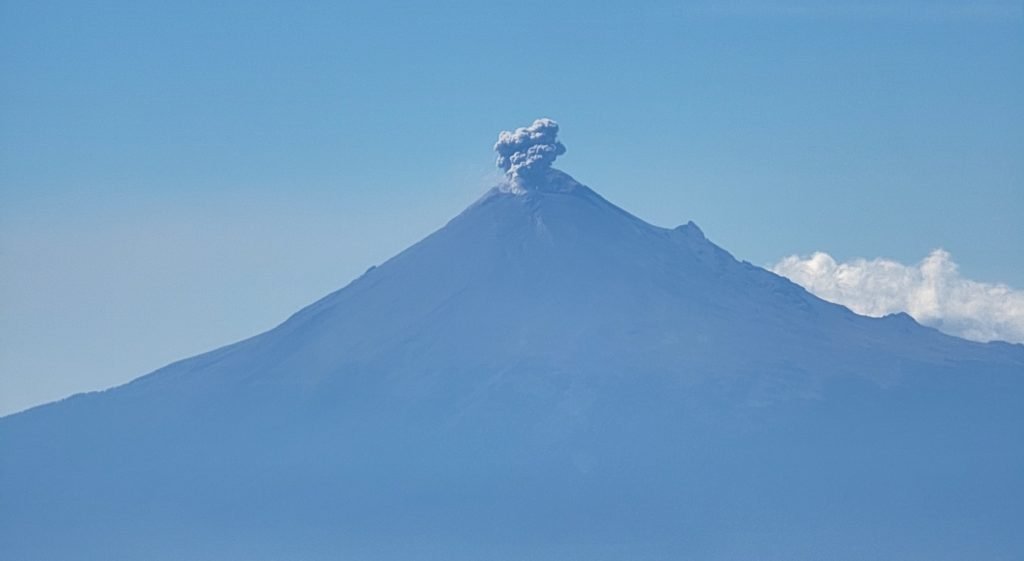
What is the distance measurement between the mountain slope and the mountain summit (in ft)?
0.58

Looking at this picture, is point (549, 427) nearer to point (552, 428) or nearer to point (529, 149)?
point (552, 428)

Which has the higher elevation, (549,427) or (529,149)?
(529,149)

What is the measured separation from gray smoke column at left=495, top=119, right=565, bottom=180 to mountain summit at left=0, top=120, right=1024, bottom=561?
226mm

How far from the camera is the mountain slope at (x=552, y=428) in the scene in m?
153

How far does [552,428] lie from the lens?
154 m

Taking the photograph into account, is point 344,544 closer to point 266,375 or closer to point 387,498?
point 387,498

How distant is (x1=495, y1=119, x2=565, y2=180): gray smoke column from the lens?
14738cm

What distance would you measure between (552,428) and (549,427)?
0.65 ft

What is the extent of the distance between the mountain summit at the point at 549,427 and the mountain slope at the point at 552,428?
177mm

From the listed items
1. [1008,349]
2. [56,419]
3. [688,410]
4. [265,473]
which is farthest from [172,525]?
[1008,349]

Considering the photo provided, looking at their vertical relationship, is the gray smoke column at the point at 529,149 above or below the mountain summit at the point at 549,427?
above

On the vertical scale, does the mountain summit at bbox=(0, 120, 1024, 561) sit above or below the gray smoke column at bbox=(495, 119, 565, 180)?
below

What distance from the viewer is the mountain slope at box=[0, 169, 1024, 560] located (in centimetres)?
15312

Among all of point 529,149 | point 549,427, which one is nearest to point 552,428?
point 549,427
